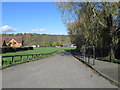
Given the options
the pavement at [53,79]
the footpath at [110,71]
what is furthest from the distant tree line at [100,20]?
the pavement at [53,79]

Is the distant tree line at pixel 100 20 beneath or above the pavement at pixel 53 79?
above

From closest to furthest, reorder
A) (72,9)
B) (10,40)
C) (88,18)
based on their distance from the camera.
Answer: (88,18), (72,9), (10,40)

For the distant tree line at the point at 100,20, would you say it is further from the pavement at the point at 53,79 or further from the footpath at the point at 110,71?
the pavement at the point at 53,79

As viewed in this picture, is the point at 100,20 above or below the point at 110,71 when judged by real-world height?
above

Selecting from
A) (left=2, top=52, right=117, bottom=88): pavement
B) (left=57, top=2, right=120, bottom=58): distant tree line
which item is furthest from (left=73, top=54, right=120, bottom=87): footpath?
(left=57, top=2, right=120, bottom=58): distant tree line

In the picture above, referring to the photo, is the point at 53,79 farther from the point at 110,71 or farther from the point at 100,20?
the point at 100,20

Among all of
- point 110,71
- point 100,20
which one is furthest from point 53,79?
point 100,20

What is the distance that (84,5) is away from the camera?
24234mm

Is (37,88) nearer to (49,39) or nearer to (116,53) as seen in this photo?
(116,53)

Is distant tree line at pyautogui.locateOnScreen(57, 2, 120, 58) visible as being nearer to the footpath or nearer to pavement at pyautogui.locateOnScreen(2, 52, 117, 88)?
the footpath

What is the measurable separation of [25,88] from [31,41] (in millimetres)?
162865

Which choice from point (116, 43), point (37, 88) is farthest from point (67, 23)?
point (37, 88)

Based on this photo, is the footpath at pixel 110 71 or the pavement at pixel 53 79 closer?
the pavement at pixel 53 79

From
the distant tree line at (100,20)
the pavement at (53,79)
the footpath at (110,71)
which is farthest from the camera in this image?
the distant tree line at (100,20)
